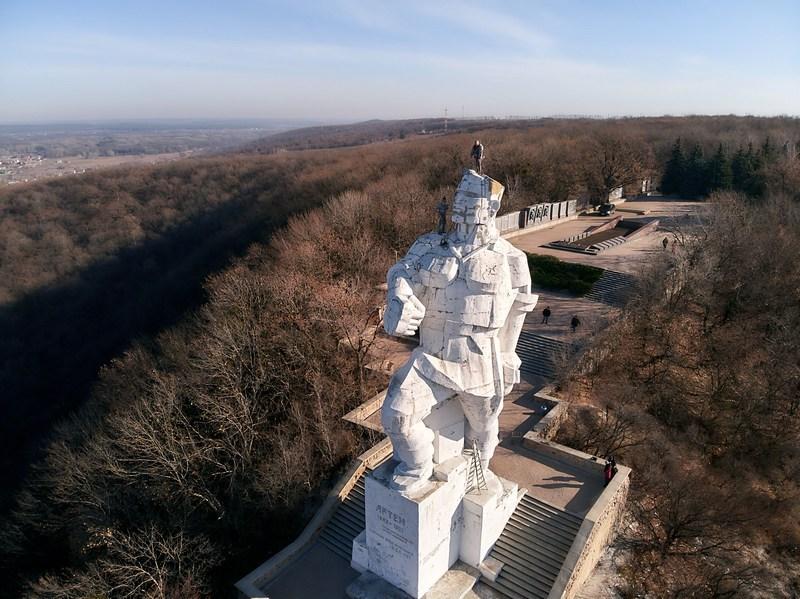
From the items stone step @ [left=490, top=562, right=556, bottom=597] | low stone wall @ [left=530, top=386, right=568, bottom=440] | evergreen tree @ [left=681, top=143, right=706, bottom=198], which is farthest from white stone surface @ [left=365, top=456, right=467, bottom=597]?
evergreen tree @ [left=681, top=143, right=706, bottom=198]

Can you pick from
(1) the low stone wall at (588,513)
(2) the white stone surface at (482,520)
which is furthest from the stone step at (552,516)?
(2) the white stone surface at (482,520)

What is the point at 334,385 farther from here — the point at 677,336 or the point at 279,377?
the point at 677,336

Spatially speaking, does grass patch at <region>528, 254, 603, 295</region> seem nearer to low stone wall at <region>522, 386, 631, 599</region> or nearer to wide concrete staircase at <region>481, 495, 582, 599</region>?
low stone wall at <region>522, 386, 631, 599</region>

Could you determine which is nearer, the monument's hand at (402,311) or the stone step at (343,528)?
the monument's hand at (402,311)

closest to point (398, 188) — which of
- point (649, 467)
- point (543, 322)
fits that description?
point (543, 322)

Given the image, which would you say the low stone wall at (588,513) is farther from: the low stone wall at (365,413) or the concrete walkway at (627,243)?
the concrete walkway at (627,243)
